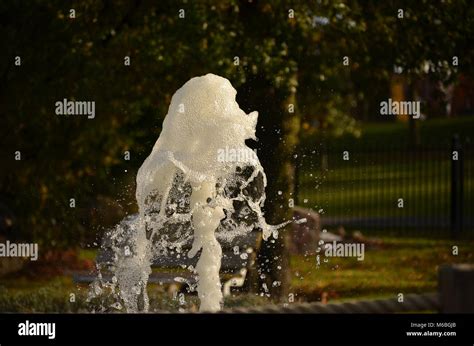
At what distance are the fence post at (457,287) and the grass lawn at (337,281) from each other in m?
4.59

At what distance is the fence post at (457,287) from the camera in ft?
20.7

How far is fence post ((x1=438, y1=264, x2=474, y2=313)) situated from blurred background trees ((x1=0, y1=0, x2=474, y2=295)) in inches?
273

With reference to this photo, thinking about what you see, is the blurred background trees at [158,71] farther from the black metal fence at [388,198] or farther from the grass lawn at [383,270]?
the black metal fence at [388,198]

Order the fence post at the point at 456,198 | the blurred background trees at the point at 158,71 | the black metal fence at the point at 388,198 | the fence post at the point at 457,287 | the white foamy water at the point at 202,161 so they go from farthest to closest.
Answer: the black metal fence at the point at 388,198 → the fence post at the point at 456,198 → the blurred background trees at the point at 158,71 → the white foamy water at the point at 202,161 → the fence post at the point at 457,287

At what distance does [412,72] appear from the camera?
14.9m

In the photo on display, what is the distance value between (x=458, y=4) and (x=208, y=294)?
6.17m

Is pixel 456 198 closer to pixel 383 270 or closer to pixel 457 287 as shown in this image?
pixel 383 270

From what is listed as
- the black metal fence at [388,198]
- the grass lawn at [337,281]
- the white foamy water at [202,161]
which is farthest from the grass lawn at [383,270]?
the white foamy water at [202,161]

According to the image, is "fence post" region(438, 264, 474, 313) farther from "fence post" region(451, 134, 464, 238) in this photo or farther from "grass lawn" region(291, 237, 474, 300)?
"fence post" region(451, 134, 464, 238)

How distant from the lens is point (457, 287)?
640cm

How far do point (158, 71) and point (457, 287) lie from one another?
901 cm

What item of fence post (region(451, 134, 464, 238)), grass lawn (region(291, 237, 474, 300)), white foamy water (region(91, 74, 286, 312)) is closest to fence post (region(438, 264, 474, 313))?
white foamy water (region(91, 74, 286, 312))
